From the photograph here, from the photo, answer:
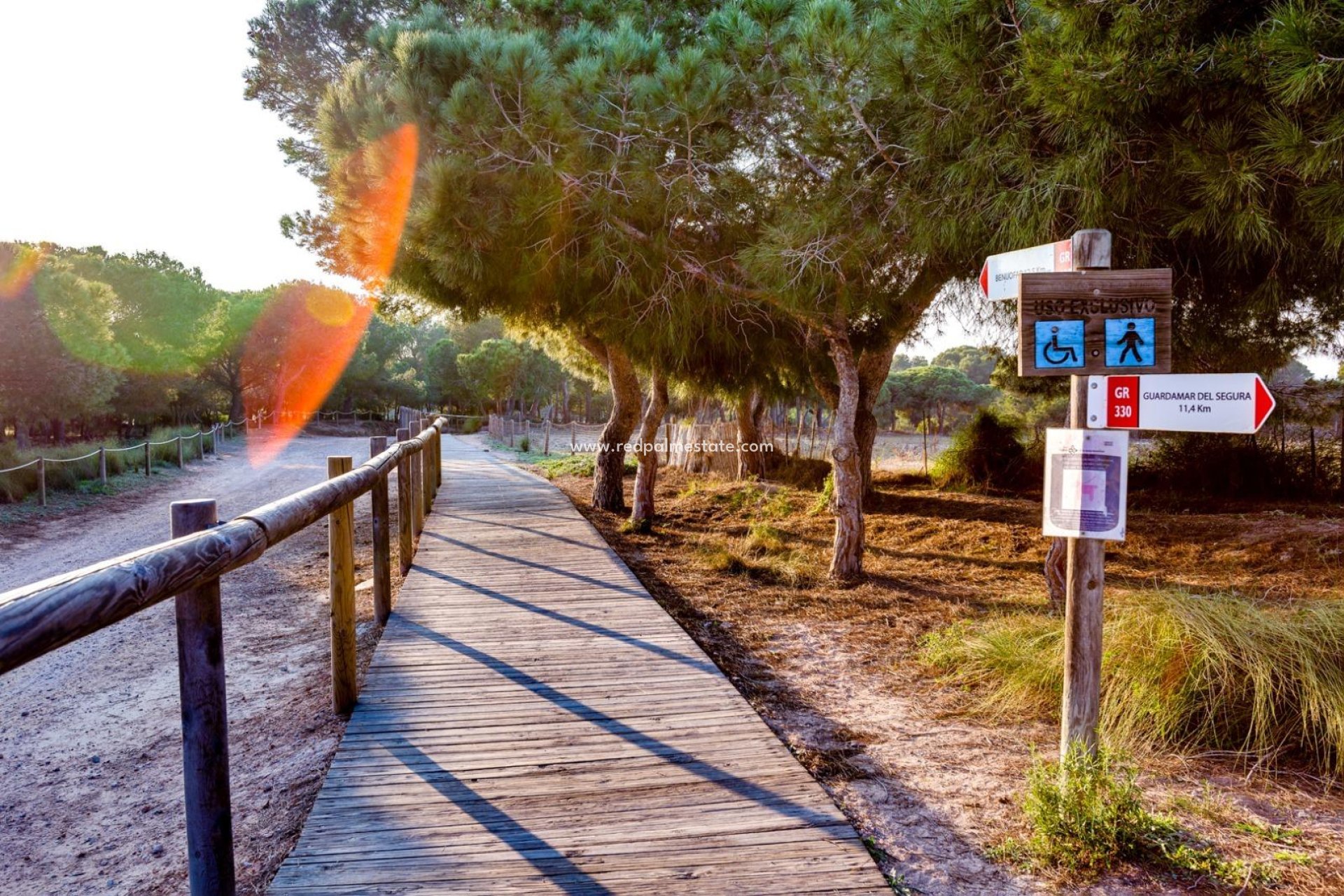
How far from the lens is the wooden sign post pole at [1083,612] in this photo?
276 cm

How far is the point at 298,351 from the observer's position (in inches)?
1603

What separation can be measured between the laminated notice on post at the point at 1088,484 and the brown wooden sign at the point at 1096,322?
25 centimetres

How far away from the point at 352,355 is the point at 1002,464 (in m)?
39.6

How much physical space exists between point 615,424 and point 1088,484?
30.8ft

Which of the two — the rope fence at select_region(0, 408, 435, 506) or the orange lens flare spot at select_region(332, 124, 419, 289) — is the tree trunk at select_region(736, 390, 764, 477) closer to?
the orange lens flare spot at select_region(332, 124, 419, 289)

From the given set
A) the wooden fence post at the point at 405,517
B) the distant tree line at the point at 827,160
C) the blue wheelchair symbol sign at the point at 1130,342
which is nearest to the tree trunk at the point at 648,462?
the distant tree line at the point at 827,160

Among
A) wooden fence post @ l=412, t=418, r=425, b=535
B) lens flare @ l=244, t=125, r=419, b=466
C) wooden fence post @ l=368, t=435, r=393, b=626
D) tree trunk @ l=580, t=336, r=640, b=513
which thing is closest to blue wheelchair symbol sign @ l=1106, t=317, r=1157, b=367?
wooden fence post @ l=368, t=435, r=393, b=626

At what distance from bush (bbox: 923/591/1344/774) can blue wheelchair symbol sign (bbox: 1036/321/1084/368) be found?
1.79 metres

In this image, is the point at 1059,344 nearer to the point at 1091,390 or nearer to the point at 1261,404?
the point at 1091,390

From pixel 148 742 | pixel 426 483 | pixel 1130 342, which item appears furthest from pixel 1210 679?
pixel 426 483

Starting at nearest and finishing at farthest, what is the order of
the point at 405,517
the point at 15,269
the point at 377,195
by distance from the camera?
the point at 405,517 < the point at 377,195 < the point at 15,269

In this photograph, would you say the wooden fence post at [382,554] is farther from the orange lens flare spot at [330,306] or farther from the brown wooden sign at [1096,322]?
the orange lens flare spot at [330,306]

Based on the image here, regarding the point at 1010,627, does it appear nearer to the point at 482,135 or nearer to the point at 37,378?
the point at 482,135

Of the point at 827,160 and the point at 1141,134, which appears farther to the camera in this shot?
the point at 827,160
